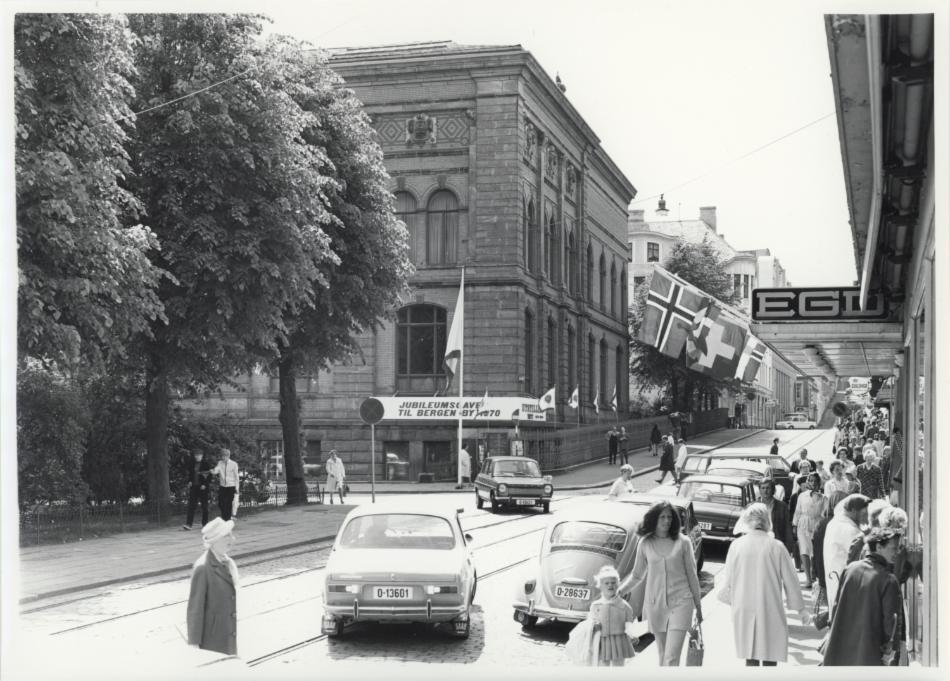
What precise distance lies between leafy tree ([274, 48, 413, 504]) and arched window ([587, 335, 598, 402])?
19.8 meters

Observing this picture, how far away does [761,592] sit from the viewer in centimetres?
984

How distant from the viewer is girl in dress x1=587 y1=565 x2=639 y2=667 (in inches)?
350

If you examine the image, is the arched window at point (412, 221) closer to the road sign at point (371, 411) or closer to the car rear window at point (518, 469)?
the car rear window at point (518, 469)

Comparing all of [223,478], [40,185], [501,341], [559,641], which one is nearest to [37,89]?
[40,185]

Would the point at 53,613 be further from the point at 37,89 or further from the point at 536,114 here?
the point at 536,114

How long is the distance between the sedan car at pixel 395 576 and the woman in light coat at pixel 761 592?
3.23 m

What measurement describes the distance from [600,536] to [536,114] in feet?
93.1

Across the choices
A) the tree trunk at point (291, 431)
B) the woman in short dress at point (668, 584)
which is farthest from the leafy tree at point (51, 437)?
the woman in short dress at point (668, 584)

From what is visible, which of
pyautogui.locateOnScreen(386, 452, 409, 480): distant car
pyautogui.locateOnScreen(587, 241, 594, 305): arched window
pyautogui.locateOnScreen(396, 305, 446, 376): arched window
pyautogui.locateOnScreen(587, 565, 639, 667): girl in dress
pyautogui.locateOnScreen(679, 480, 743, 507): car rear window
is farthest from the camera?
pyautogui.locateOnScreen(587, 241, 594, 305): arched window

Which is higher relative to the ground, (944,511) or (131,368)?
(131,368)

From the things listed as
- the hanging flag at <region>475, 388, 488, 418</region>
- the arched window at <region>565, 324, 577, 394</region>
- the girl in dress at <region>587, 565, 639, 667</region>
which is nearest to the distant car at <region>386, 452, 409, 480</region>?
the hanging flag at <region>475, 388, 488, 418</region>

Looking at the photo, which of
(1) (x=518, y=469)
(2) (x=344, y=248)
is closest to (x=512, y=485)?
(1) (x=518, y=469)

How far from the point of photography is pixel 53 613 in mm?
13523

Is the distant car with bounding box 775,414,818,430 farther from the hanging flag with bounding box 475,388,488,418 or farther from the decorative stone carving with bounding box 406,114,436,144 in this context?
the decorative stone carving with bounding box 406,114,436,144
